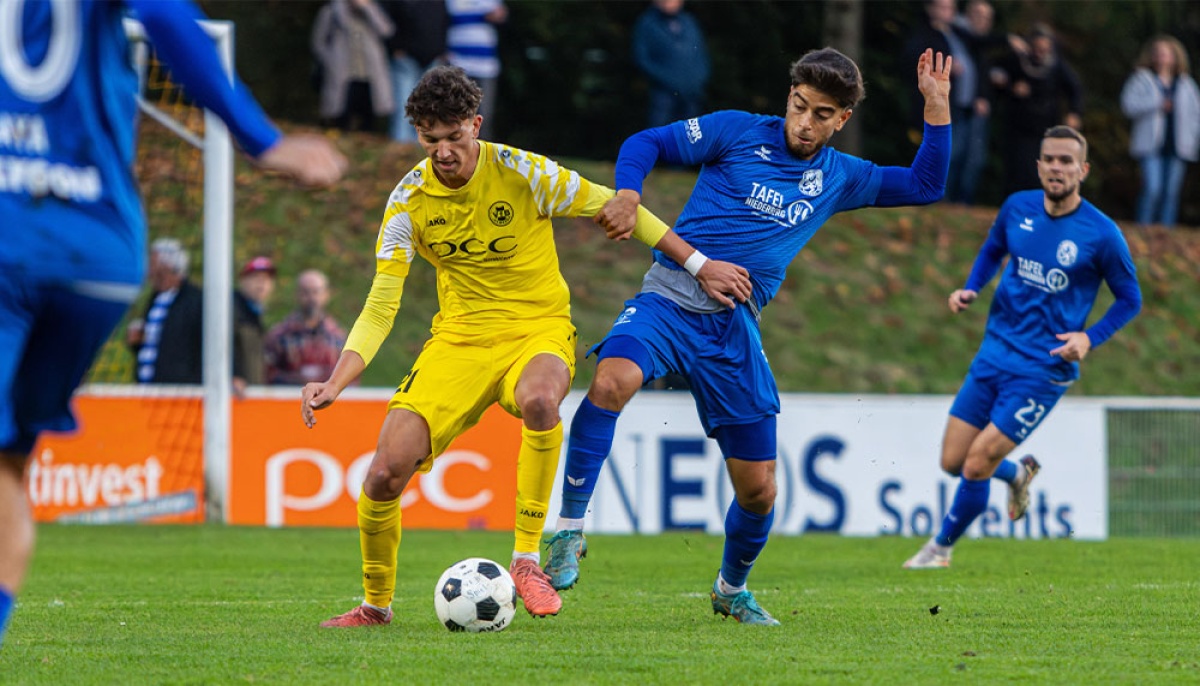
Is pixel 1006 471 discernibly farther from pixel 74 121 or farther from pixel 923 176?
pixel 74 121

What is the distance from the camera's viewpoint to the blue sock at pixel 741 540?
7.18m

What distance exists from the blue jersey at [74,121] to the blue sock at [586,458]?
284cm

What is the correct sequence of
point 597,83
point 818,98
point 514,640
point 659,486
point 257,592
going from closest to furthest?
point 514,640
point 818,98
point 257,592
point 659,486
point 597,83

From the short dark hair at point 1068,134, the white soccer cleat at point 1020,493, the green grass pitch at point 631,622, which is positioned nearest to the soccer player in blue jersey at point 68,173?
the green grass pitch at point 631,622

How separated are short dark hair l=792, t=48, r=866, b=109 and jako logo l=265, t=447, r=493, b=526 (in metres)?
7.49

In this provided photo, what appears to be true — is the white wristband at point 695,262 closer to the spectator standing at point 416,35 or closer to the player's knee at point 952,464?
the player's knee at point 952,464

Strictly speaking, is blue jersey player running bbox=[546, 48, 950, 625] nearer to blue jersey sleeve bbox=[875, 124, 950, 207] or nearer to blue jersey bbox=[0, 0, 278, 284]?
blue jersey sleeve bbox=[875, 124, 950, 207]

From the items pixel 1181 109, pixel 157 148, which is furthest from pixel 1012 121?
pixel 157 148

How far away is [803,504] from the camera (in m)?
14.1

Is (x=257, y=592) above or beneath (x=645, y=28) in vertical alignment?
beneath

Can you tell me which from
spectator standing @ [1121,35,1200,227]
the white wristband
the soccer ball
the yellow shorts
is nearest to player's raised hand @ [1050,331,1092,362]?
the white wristband

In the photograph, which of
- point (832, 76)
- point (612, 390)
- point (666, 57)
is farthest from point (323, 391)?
point (666, 57)

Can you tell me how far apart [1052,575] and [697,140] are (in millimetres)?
4031

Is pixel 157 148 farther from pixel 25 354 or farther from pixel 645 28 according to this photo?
pixel 25 354
